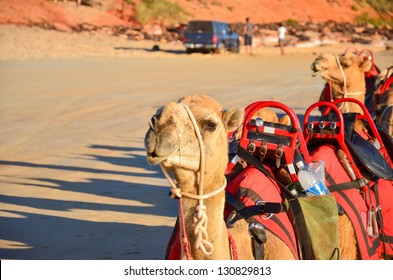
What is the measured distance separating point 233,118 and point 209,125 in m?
0.20

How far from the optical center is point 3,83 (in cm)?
2389

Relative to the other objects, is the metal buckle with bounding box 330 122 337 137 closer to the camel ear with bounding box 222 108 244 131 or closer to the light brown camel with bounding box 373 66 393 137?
the camel ear with bounding box 222 108 244 131

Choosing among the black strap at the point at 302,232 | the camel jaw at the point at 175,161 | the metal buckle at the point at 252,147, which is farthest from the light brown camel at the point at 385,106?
the camel jaw at the point at 175,161

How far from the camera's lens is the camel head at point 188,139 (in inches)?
149

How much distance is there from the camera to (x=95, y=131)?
16266mm

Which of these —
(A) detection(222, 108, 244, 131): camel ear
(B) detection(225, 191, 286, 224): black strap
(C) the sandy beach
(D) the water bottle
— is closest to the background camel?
(C) the sandy beach

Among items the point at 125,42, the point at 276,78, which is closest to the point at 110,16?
the point at 125,42

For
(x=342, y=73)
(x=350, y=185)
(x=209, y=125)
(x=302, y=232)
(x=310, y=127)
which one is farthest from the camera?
(x=342, y=73)

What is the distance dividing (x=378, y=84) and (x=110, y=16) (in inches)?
1875

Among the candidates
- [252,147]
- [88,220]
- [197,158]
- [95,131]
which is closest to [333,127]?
[252,147]

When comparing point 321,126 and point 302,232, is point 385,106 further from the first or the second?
point 302,232

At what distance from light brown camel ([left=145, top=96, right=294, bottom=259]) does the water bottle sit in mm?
1092

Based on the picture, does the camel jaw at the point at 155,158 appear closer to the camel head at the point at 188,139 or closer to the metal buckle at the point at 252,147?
the camel head at the point at 188,139

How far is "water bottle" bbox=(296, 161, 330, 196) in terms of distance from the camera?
5281 millimetres
